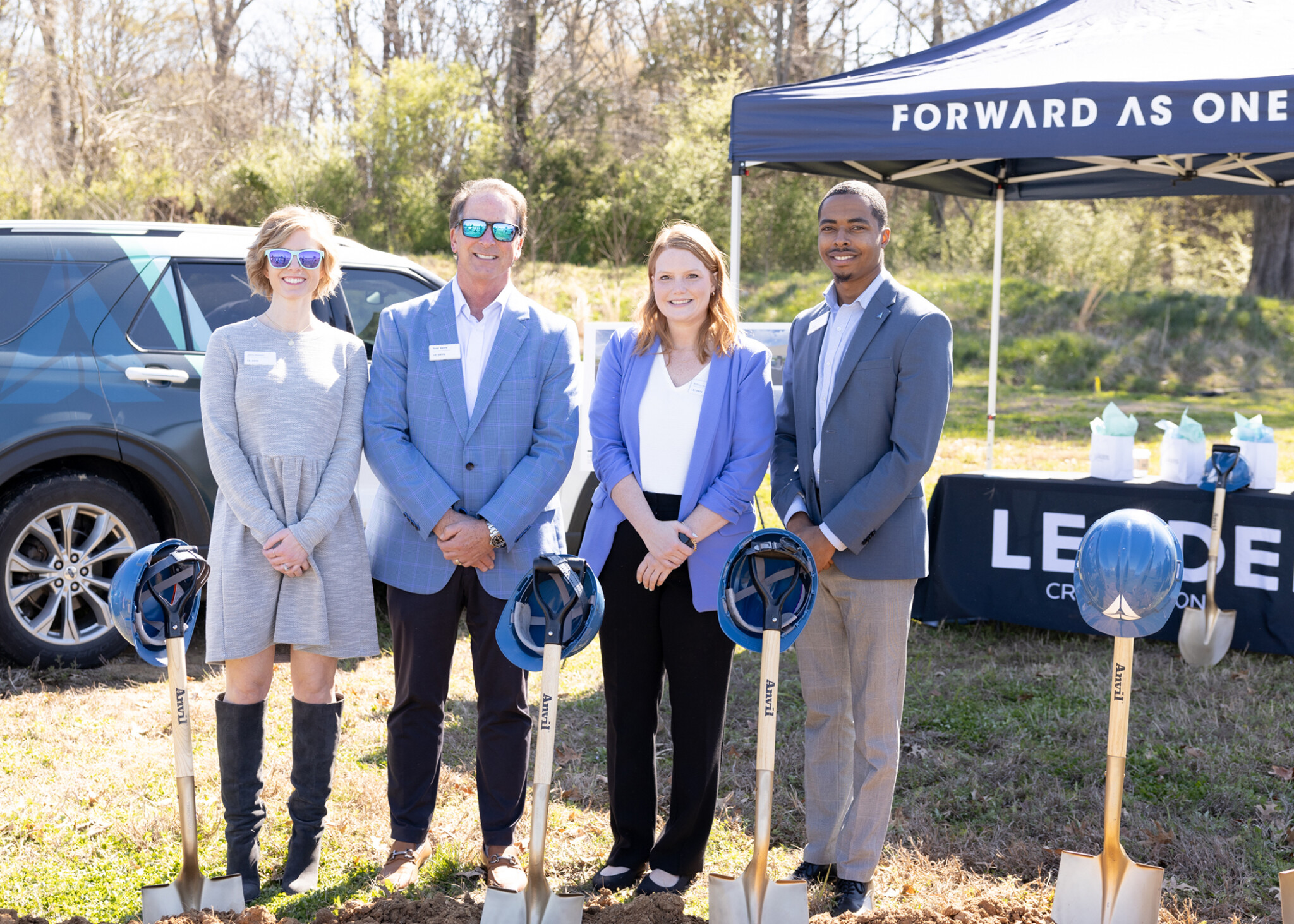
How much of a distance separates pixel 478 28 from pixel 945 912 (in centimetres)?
2357

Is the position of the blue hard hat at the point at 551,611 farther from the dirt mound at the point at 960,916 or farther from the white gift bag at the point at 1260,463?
the white gift bag at the point at 1260,463

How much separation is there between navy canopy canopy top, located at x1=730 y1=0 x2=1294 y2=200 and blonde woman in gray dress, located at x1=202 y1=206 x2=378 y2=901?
265cm

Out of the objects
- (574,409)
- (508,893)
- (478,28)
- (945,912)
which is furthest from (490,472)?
(478,28)

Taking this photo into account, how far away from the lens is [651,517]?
2.91m

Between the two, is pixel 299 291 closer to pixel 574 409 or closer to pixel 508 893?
pixel 574 409

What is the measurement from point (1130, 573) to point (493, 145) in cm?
2153

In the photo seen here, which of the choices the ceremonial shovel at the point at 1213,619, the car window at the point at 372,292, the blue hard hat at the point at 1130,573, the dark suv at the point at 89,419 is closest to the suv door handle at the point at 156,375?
the dark suv at the point at 89,419

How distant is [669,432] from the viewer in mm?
2979

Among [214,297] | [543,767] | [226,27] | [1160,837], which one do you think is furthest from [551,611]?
[226,27]

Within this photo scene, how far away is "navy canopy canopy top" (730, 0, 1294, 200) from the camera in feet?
14.6

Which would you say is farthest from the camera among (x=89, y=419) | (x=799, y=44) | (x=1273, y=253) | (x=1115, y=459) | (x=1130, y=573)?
(x=799, y=44)

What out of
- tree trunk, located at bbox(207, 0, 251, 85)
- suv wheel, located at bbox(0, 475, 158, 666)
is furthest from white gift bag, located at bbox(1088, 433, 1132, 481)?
tree trunk, located at bbox(207, 0, 251, 85)

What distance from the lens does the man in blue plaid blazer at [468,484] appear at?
3.00 m

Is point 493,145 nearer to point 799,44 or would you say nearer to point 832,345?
point 799,44
